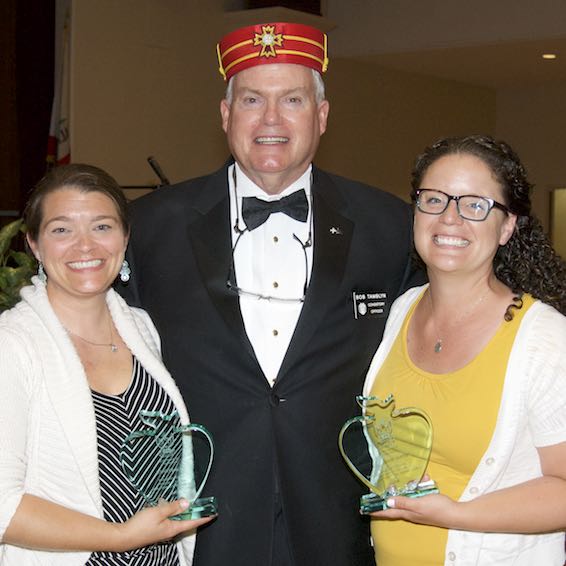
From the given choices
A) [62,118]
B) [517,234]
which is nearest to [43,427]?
[517,234]

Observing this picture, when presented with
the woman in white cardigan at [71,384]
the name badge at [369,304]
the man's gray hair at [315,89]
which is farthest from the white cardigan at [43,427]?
the man's gray hair at [315,89]

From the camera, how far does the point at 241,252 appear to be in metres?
2.56

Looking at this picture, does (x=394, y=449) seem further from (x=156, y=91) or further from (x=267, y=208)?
(x=156, y=91)

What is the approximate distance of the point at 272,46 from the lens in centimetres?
261

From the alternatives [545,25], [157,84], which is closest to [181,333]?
[157,84]

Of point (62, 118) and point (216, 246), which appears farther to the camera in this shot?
point (62, 118)

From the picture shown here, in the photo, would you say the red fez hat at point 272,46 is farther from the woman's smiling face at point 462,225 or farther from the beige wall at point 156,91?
the beige wall at point 156,91

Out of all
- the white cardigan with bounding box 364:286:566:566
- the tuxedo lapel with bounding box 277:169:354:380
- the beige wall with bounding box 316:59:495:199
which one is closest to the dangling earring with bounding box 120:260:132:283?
the tuxedo lapel with bounding box 277:169:354:380

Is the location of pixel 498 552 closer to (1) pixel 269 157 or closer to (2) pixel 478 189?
(2) pixel 478 189

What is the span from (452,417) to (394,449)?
148 mm

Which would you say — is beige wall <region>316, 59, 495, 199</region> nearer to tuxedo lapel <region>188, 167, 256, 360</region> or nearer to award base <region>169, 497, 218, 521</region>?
tuxedo lapel <region>188, 167, 256, 360</region>

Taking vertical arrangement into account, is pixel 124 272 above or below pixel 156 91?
below

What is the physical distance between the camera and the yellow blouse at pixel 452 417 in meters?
2.02

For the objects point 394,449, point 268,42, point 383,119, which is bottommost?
point 394,449
